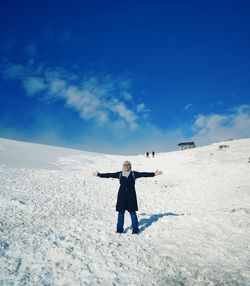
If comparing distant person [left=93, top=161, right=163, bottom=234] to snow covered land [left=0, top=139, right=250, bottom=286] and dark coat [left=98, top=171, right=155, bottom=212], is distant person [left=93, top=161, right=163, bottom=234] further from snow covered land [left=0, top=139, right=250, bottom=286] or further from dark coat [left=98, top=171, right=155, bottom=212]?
snow covered land [left=0, top=139, right=250, bottom=286]

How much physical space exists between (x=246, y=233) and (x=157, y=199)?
878 cm

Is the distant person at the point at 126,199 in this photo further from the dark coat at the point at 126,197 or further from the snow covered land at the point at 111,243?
the snow covered land at the point at 111,243

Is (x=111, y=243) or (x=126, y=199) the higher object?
(x=126, y=199)

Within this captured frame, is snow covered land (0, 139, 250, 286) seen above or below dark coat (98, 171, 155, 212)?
below

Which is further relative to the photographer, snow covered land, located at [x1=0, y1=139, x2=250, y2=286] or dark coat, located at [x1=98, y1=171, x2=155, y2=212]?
dark coat, located at [x1=98, y1=171, x2=155, y2=212]

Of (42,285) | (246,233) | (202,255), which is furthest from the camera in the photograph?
(246,233)

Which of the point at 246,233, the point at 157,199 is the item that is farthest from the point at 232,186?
the point at 246,233

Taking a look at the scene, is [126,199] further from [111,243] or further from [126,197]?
[111,243]

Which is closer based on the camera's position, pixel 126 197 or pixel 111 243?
pixel 111 243

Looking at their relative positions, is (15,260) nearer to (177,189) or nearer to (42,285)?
(42,285)

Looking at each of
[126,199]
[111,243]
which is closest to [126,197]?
[126,199]

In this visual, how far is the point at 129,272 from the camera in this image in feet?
22.5

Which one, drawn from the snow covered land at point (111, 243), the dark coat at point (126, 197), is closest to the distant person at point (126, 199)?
the dark coat at point (126, 197)

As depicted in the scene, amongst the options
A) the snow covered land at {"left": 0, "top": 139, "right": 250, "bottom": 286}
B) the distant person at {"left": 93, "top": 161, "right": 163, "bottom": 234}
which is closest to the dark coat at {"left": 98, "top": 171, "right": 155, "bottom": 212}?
the distant person at {"left": 93, "top": 161, "right": 163, "bottom": 234}
